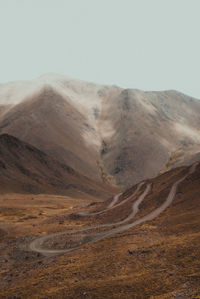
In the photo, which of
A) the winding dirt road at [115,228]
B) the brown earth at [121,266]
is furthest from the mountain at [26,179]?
the brown earth at [121,266]

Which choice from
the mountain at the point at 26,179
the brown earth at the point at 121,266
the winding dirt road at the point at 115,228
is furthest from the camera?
the mountain at the point at 26,179

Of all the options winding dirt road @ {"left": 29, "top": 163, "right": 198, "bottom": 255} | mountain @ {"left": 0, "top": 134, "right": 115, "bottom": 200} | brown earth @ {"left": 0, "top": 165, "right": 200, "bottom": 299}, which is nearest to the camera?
brown earth @ {"left": 0, "top": 165, "right": 200, "bottom": 299}

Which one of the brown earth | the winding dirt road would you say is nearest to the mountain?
the winding dirt road

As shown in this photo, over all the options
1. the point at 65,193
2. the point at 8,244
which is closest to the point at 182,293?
the point at 8,244

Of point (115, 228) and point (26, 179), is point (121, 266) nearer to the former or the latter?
point (115, 228)

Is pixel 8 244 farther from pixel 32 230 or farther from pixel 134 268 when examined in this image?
pixel 134 268

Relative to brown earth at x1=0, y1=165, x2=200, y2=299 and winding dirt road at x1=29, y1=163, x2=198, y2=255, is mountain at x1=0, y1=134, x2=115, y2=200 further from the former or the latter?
brown earth at x1=0, y1=165, x2=200, y2=299

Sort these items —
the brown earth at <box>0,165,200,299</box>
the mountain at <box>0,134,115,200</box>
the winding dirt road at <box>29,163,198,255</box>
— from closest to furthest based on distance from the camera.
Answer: the brown earth at <box>0,165,200,299</box>, the winding dirt road at <box>29,163,198,255</box>, the mountain at <box>0,134,115,200</box>

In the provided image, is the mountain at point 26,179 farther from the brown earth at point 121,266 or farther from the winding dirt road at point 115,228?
the brown earth at point 121,266

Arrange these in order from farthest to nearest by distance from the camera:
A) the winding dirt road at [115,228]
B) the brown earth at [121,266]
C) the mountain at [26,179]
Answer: the mountain at [26,179] < the winding dirt road at [115,228] < the brown earth at [121,266]

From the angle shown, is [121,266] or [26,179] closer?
[121,266]

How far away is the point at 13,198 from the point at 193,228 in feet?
369

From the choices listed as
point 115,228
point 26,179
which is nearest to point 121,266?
point 115,228

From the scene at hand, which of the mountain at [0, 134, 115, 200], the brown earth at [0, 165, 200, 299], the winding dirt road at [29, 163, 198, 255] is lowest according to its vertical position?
the mountain at [0, 134, 115, 200]
